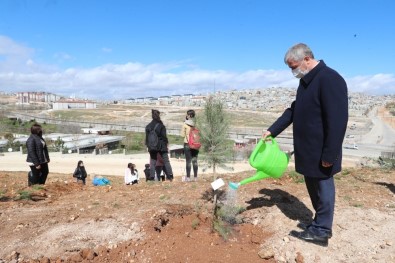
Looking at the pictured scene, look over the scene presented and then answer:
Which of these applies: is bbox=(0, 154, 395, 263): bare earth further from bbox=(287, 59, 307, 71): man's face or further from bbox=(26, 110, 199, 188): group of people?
bbox=(287, 59, 307, 71): man's face

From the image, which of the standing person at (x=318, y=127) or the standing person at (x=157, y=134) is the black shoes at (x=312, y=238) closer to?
the standing person at (x=318, y=127)

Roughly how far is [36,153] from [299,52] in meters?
5.87

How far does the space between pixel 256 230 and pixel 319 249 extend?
77cm

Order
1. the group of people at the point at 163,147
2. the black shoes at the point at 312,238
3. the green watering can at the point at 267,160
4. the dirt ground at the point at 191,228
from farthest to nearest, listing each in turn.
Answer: the group of people at the point at 163,147
the green watering can at the point at 267,160
the dirt ground at the point at 191,228
the black shoes at the point at 312,238

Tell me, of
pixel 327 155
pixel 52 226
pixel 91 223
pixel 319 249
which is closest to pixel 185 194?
pixel 91 223

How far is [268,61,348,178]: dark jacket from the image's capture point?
3.36 meters

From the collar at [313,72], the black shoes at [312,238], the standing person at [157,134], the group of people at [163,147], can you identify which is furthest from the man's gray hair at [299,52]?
the standing person at [157,134]

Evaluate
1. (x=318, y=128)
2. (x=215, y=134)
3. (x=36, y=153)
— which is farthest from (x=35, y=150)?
(x=318, y=128)

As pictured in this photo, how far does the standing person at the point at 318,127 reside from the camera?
3.37 m

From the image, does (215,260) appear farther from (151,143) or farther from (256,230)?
(151,143)

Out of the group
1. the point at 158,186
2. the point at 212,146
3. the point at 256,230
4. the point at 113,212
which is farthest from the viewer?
the point at 158,186

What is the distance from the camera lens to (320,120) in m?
3.51

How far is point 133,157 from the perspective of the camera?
31.0m

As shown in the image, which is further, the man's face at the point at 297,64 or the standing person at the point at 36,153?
the standing person at the point at 36,153
